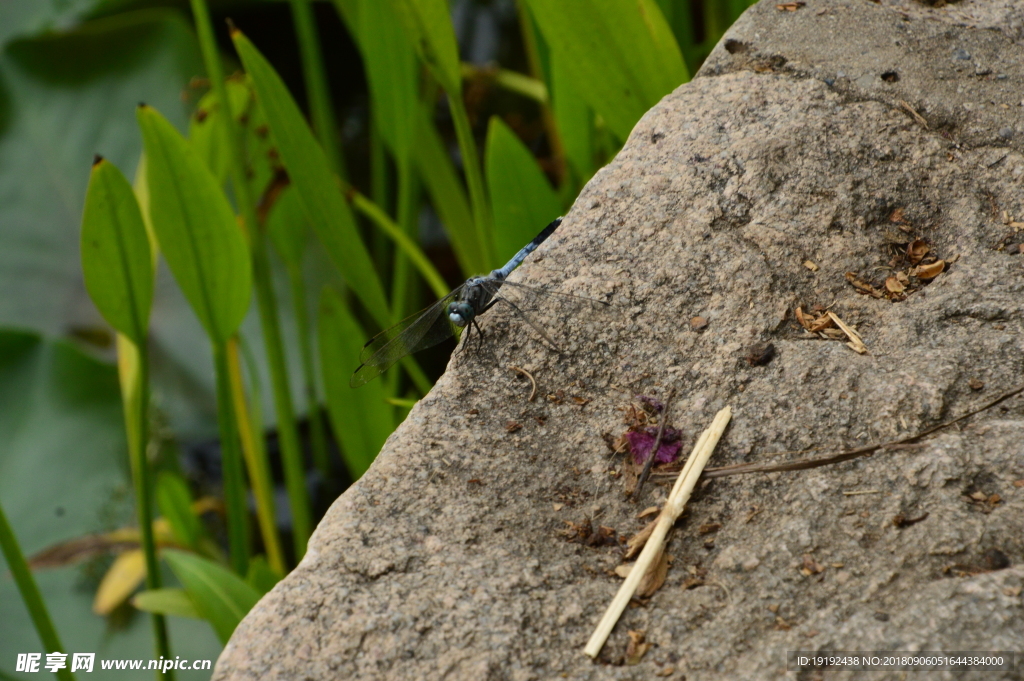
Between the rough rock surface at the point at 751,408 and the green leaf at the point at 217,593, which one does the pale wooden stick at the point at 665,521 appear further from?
the green leaf at the point at 217,593

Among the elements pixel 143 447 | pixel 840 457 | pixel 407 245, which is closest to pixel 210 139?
pixel 407 245

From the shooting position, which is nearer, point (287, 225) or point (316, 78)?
point (287, 225)

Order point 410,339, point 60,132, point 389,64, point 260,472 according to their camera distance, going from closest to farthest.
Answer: point 410,339
point 389,64
point 260,472
point 60,132

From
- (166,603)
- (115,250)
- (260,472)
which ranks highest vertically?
(115,250)

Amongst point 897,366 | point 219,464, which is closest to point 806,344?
point 897,366

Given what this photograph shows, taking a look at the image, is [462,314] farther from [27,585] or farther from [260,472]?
[260,472]

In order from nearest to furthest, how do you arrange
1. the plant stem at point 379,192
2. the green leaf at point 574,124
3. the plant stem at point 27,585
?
the plant stem at point 27,585 → the green leaf at point 574,124 → the plant stem at point 379,192

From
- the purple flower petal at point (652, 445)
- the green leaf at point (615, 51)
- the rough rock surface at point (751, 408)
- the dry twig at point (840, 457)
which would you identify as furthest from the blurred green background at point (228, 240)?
the dry twig at point (840, 457)
